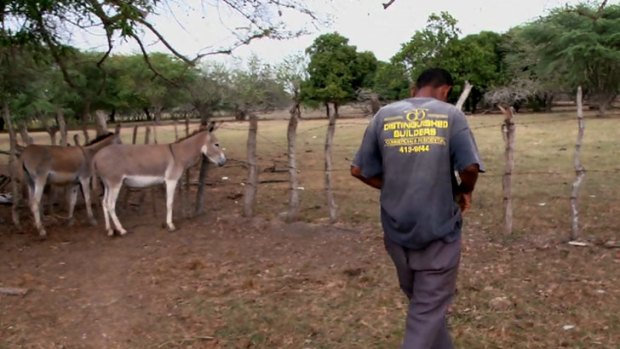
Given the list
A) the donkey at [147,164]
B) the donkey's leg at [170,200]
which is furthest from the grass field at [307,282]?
the donkey at [147,164]

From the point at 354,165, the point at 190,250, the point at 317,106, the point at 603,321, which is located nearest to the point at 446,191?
the point at 354,165

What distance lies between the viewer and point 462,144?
3.09m

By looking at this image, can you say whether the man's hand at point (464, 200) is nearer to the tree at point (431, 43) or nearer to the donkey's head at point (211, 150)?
the donkey's head at point (211, 150)

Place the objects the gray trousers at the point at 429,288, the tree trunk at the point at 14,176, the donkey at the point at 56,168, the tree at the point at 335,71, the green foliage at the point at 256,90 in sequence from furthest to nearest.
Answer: the tree at the point at 335,71 < the green foliage at the point at 256,90 < the tree trunk at the point at 14,176 < the donkey at the point at 56,168 < the gray trousers at the point at 429,288

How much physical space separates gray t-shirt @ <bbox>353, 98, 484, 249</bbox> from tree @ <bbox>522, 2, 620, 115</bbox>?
30.9 metres

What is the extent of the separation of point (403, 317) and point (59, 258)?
4208 mm

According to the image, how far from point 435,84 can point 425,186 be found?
0.61 metres

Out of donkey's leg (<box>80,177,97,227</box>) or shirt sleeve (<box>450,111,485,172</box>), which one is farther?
donkey's leg (<box>80,177,97,227</box>)

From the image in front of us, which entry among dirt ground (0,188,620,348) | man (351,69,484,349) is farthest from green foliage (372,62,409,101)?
man (351,69,484,349)

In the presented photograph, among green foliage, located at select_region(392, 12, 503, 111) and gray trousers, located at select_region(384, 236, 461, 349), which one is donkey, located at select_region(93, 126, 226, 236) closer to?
gray trousers, located at select_region(384, 236, 461, 349)

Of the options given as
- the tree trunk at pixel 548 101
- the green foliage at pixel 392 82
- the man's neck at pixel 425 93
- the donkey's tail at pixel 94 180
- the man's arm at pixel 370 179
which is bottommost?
the donkey's tail at pixel 94 180

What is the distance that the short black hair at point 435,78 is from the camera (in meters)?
3.28

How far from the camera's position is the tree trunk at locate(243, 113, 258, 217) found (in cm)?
807

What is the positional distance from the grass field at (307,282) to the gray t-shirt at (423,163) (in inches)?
51.3
